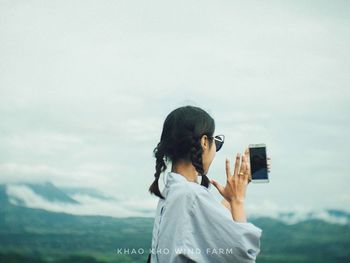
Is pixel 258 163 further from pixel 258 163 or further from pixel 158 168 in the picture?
pixel 158 168

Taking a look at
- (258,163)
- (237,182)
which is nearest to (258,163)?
(258,163)

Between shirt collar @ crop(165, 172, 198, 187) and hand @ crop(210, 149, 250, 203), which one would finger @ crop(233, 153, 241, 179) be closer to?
hand @ crop(210, 149, 250, 203)

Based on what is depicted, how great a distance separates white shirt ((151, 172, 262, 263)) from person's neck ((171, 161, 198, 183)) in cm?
7

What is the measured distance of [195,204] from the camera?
944mm

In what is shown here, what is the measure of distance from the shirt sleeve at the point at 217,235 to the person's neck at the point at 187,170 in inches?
3.5

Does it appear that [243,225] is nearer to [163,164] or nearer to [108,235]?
[163,164]

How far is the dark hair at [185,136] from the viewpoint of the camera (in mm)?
1037

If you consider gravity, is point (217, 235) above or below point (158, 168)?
below

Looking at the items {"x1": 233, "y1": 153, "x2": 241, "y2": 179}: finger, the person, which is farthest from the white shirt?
{"x1": 233, "y1": 153, "x2": 241, "y2": 179}: finger

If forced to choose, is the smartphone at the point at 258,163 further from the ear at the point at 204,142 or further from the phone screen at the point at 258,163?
the ear at the point at 204,142

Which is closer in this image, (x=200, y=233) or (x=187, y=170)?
(x=200, y=233)

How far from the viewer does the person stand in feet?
3.02

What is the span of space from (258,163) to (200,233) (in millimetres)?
279

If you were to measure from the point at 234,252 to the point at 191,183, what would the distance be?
0.17 m
